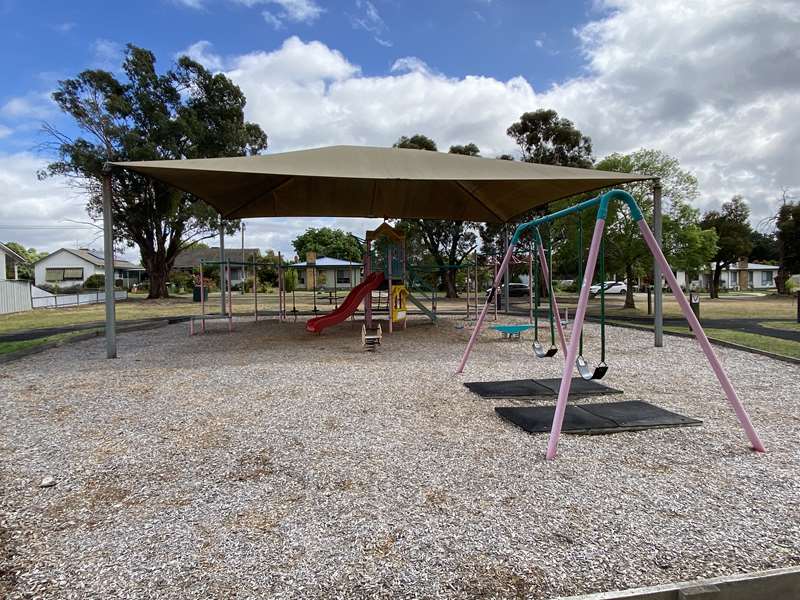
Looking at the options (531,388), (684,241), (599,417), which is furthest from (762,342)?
(684,241)

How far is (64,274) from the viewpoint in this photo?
1800 inches

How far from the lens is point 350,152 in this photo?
383 inches

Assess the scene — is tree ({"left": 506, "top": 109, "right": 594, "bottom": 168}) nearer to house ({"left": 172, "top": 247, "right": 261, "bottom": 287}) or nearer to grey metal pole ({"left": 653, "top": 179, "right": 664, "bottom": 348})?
grey metal pole ({"left": 653, "top": 179, "right": 664, "bottom": 348})

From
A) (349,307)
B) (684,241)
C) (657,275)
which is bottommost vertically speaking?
(349,307)

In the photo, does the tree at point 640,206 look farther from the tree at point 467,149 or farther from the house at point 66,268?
the house at point 66,268

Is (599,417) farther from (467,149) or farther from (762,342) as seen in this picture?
(467,149)

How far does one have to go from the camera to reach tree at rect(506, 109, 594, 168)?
82.7 feet

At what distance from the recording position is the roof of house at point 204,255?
5309 cm

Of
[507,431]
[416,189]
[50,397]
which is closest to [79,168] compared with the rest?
[416,189]

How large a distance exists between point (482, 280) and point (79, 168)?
25.5 m

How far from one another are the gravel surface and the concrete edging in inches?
4.6

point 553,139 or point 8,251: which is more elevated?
point 553,139

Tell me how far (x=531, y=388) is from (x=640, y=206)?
1327 centimetres

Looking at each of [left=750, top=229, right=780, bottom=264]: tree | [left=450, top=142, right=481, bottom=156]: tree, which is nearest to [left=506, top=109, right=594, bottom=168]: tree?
[left=450, top=142, right=481, bottom=156]: tree
